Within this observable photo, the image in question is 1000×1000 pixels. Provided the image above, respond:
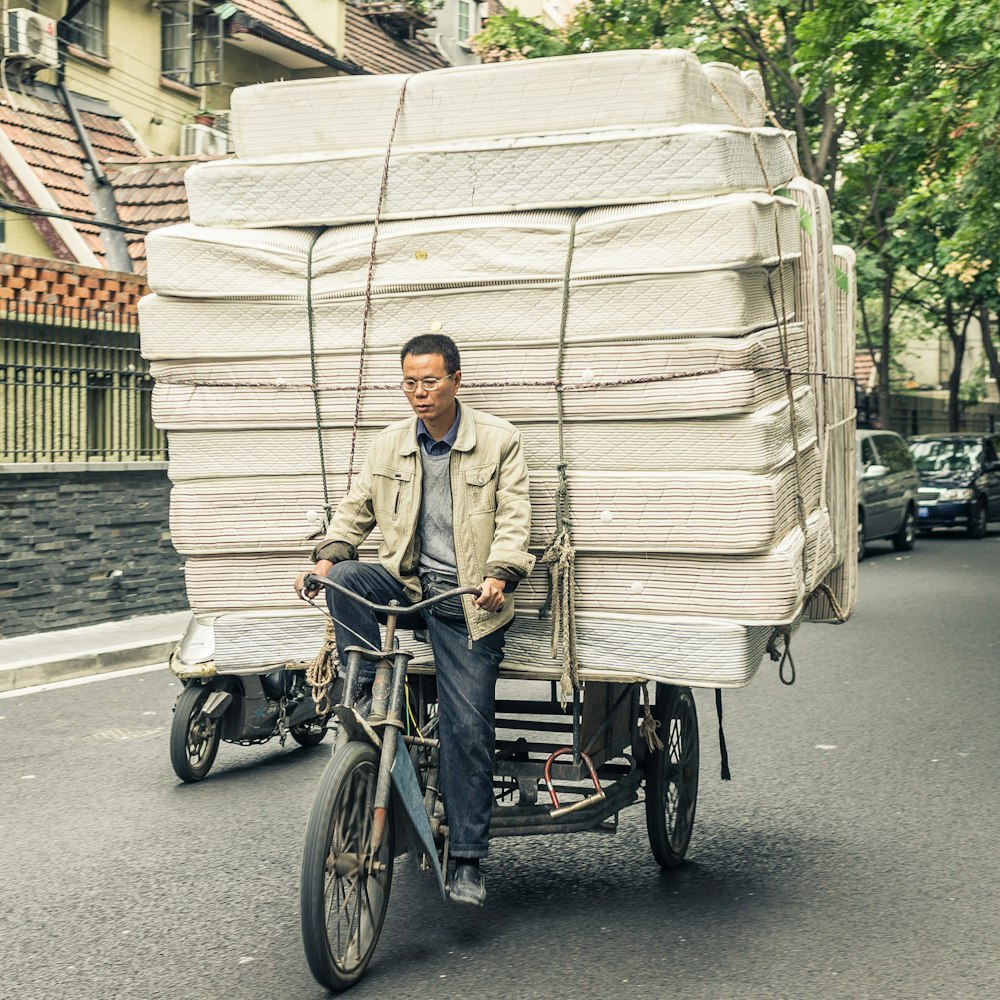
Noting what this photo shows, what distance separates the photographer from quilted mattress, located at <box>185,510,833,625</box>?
15.5 ft

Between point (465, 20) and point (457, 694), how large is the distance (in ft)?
100

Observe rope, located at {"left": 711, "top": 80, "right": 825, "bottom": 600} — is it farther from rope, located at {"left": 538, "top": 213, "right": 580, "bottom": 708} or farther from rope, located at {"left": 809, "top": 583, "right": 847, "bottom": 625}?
rope, located at {"left": 809, "top": 583, "right": 847, "bottom": 625}

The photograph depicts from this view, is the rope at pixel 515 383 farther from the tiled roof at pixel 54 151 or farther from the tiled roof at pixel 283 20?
the tiled roof at pixel 283 20

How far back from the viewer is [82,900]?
17.6 ft

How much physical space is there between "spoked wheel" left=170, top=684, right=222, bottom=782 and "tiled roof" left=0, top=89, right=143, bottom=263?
33.1ft

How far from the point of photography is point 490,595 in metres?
4.52

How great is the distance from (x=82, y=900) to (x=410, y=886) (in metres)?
1.13

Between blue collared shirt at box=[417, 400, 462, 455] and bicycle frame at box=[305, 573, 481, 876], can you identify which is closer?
bicycle frame at box=[305, 573, 481, 876]

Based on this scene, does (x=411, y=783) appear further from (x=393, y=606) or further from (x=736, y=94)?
(x=736, y=94)

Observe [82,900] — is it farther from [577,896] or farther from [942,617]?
[942,617]

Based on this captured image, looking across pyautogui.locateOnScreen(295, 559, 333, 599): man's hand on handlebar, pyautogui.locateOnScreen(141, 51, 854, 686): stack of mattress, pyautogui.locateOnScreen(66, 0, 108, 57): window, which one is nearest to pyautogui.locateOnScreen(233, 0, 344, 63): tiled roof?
pyautogui.locateOnScreen(66, 0, 108, 57): window

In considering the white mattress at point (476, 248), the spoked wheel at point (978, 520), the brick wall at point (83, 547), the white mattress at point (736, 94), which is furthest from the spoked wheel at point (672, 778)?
the spoked wheel at point (978, 520)

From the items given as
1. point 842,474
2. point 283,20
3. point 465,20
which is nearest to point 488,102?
point 842,474

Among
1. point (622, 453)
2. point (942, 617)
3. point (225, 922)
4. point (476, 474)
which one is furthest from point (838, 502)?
point (942, 617)
